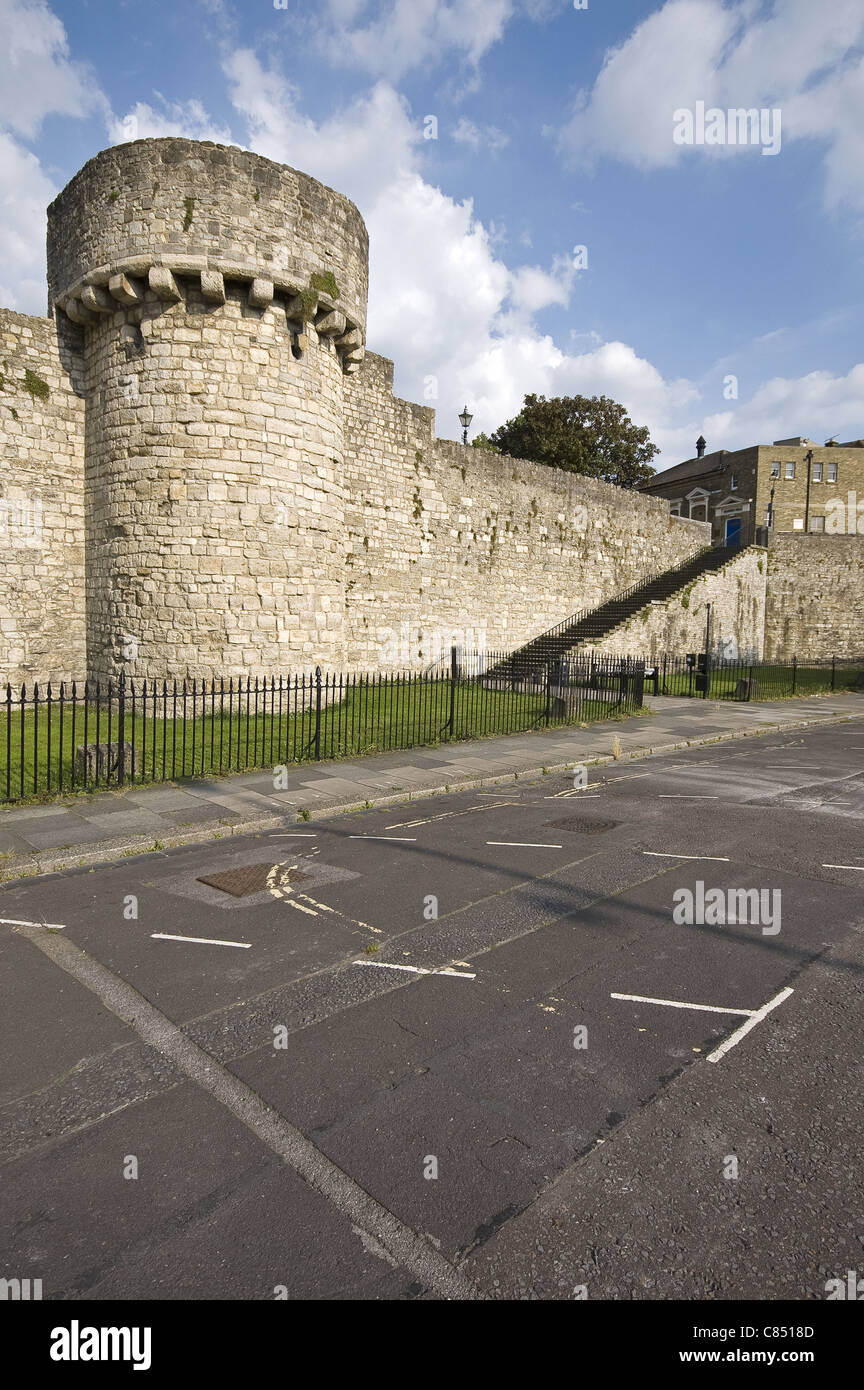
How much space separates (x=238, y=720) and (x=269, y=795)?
353 cm

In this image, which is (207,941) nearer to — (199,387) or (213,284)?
(199,387)

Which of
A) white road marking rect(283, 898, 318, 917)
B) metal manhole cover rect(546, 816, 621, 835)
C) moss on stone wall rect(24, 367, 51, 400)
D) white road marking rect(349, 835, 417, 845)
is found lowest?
white road marking rect(283, 898, 318, 917)

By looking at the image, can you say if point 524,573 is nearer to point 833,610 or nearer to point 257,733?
point 257,733

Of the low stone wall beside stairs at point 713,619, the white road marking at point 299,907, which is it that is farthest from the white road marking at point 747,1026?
the low stone wall beside stairs at point 713,619

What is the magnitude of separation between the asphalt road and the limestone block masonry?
9012 millimetres

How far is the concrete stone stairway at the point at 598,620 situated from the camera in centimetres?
2441

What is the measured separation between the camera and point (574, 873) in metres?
6.67

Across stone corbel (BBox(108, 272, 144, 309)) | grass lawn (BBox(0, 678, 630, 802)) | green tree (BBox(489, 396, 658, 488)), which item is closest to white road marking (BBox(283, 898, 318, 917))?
grass lawn (BBox(0, 678, 630, 802))

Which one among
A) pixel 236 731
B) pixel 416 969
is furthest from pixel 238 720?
pixel 416 969

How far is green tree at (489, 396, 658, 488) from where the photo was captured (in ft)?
139

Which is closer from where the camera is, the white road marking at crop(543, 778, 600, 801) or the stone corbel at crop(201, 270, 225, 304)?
the white road marking at crop(543, 778, 600, 801)

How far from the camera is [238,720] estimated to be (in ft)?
41.0

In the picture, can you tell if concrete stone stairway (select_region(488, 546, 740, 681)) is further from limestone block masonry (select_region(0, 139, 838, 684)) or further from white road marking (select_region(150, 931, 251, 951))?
white road marking (select_region(150, 931, 251, 951))

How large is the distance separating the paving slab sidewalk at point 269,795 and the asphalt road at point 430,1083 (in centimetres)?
58
